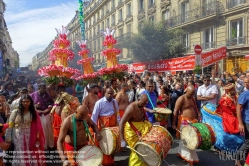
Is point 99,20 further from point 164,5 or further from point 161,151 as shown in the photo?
point 161,151

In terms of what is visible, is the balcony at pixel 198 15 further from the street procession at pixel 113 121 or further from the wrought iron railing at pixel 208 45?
the street procession at pixel 113 121

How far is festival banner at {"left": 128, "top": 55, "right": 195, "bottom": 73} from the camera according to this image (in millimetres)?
13945

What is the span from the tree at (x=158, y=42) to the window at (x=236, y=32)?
469cm

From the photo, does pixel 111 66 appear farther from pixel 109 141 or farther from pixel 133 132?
pixel 133 132

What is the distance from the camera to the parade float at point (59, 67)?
6812 millimetres

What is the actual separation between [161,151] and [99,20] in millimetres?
47677

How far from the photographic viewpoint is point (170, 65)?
51.8 feet

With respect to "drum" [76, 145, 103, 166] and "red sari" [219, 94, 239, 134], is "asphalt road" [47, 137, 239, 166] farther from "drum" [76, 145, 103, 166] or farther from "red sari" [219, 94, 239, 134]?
"drum" [76, 145, 103, 166]

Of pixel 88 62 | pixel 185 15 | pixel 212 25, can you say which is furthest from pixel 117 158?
pixel 185 15

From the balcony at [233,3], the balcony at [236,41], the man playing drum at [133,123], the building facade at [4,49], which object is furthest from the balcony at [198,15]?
the building facade at [4,49]

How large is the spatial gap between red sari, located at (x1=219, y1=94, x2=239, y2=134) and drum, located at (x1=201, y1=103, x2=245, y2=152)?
160 mm

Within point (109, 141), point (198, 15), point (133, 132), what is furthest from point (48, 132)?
point (198, 15)

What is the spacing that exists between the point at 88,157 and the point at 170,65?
505 inches

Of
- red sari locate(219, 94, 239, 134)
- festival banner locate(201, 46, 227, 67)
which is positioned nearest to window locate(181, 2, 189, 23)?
festival banner locate(201, 46, 227, 67)
